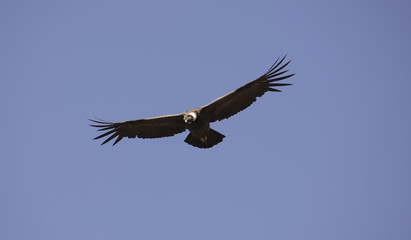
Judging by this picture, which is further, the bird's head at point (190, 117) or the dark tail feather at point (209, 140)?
the dark tail feather at point (209, 140)

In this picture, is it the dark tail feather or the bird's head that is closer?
the bird's head

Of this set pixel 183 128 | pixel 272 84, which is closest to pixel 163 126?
pixel 183 128

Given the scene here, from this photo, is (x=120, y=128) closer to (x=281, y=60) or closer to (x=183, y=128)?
(x=183, y=128)

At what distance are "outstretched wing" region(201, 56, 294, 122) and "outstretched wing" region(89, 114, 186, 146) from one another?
3.46 ft

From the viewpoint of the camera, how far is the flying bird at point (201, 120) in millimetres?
11492

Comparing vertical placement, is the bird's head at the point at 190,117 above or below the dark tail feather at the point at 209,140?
above

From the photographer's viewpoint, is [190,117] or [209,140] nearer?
[190,117]

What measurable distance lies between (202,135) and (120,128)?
8.52 feet

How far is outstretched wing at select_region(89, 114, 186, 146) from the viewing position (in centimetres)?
1239

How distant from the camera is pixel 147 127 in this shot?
12672mm

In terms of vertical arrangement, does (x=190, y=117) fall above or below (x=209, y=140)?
above

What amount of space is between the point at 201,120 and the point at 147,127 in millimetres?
1934

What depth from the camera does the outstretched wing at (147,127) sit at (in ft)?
40.7

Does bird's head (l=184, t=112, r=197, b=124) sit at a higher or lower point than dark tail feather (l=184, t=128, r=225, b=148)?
higher
